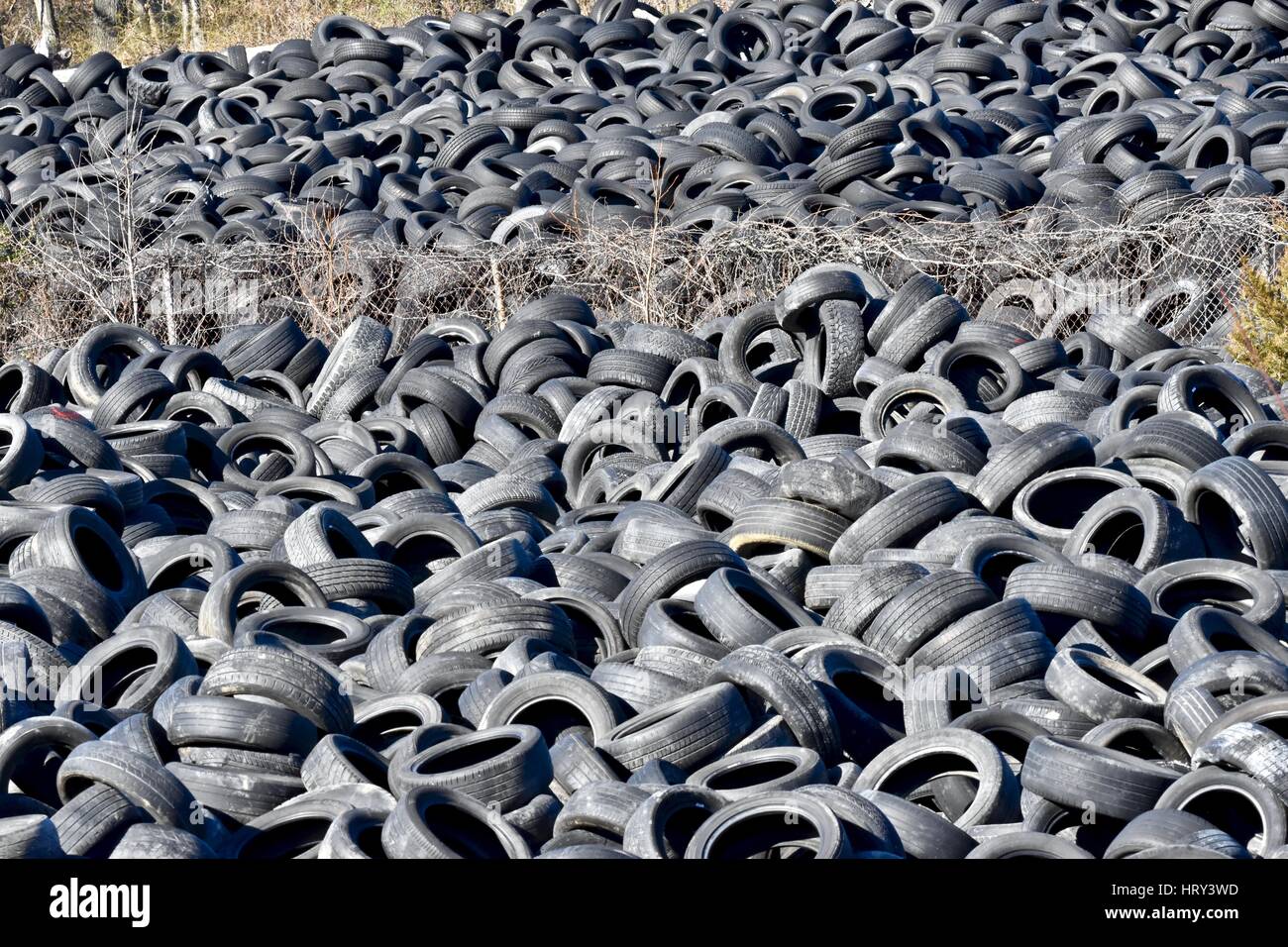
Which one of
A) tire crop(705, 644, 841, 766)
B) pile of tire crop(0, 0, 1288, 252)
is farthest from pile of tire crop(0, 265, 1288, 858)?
pile of tire crop(0, 0, 1288, 252)

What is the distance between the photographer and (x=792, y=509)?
8.38 meters

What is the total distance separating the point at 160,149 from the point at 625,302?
787 cm

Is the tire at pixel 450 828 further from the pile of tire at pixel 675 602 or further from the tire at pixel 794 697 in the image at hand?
the tire at pixel 794 697

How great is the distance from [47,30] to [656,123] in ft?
52.0

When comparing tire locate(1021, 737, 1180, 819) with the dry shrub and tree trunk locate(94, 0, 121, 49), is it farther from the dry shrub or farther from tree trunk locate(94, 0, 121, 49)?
tree trunk locate(94, 0, 121, 49)

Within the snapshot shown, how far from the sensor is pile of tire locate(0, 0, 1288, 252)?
50.3ft

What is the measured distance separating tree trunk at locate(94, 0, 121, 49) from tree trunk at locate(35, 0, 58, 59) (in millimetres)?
785

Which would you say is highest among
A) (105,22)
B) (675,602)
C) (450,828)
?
(450,828)

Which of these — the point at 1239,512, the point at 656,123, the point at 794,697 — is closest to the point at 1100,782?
the point at 794,697

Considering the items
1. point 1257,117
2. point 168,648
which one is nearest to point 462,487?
point 168,648

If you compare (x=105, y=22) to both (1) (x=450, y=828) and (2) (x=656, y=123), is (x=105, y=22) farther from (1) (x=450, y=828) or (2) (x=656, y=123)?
(1) (x=450, y=828)

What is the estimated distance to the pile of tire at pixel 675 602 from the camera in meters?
5.89

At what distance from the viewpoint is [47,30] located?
93.9 feet

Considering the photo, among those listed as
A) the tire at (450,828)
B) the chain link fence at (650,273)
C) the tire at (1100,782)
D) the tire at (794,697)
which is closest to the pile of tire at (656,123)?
the chain link fence at (650,273)
